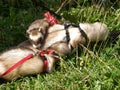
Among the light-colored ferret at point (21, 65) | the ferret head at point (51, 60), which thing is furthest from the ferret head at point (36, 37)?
the ferret head at point (51, 60)

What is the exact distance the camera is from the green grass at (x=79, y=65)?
501 centimetres

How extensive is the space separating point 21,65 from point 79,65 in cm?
76

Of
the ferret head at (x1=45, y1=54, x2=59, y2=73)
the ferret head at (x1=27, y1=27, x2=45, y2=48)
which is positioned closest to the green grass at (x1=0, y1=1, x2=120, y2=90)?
the ferret head at (x1=45, y1=54, x2=59, y2=73)

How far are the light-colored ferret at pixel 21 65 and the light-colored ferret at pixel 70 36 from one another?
0.20 metres

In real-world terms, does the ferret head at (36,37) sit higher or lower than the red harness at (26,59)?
higher

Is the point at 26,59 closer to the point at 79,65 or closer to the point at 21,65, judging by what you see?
the point at 21,65

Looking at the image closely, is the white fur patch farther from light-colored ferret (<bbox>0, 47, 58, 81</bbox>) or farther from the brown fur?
light-colored ferret (<bbox>0, 47, 58, 81</bbox>)

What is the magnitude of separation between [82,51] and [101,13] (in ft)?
4.47

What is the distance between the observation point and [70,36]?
5621 millimetres

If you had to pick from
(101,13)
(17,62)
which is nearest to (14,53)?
(17,62)

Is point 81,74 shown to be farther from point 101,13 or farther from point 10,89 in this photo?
point 101,13

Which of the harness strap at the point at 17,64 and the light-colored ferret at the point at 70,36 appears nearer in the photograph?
the harness strap at the point at 17,64

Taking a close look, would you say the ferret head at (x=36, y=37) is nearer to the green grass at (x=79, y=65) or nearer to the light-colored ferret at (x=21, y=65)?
the light-colored ferret at (x=21, y=65)

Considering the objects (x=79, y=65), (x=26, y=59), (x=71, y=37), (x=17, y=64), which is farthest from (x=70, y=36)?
(x=17, y=64)
